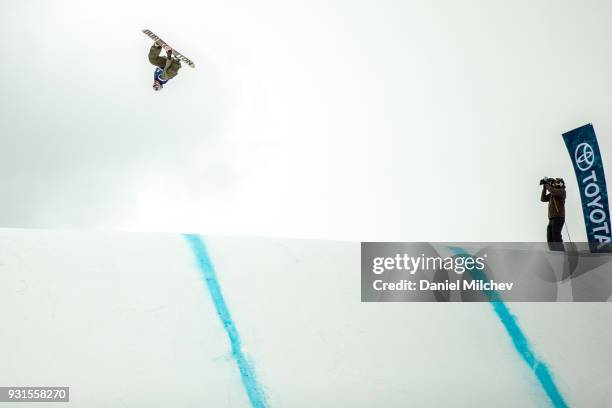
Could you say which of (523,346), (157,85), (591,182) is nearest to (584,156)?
(591,182)

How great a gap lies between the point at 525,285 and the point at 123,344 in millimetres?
5081

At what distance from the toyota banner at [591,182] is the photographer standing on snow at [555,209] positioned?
539mm

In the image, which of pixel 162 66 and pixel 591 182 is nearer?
pixel 591 182

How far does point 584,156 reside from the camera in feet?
30.4

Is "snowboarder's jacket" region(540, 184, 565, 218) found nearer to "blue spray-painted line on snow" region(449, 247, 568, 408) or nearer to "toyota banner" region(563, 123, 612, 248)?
"toyota banner" region(563, 123, 612, 248)

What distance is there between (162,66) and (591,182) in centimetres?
696

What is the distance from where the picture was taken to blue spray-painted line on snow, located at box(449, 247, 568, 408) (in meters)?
6.59

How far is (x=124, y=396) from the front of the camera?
19.8ft

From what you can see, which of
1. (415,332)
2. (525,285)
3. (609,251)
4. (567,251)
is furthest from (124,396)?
(609,251)

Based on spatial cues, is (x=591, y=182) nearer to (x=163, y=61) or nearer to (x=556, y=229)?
(x=556, y=229)

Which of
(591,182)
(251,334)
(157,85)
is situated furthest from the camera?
(157,85)

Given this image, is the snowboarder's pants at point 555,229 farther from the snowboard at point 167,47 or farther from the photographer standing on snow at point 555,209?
the snowboard at point 167,47

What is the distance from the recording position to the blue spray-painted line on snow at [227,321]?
6.20 metres

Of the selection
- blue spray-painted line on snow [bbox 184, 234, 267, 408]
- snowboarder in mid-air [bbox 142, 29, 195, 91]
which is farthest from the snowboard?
blue spray-painted line on snow [bbox 184, 234, 267, 408]
